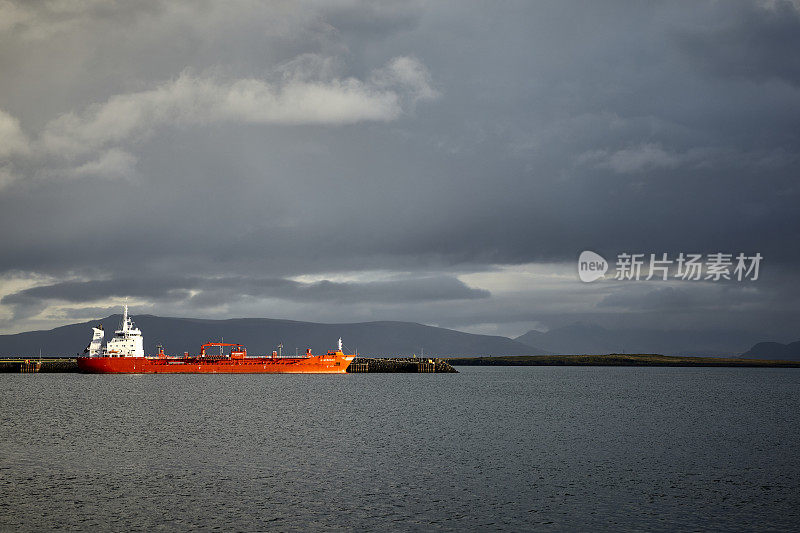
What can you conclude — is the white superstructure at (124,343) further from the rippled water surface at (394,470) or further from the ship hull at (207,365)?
the rippled water surface at (394,470)

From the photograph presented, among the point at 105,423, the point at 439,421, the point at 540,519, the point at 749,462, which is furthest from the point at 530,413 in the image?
the point at 540,519

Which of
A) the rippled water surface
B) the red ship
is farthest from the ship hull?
the rippled water surface

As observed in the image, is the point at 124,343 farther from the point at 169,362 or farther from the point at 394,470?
the point at 394,470

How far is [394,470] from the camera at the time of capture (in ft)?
148

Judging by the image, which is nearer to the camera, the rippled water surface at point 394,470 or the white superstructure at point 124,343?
the rippled water surface at point 394,470

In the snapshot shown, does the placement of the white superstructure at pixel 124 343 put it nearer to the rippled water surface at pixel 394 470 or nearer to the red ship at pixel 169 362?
the red ship at pixel 169 362

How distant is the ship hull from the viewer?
184625 mm

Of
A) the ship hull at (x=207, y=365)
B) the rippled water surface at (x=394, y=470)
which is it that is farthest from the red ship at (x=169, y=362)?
the rippled water surface at (x=394, y=470)

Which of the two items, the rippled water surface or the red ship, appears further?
the red ship

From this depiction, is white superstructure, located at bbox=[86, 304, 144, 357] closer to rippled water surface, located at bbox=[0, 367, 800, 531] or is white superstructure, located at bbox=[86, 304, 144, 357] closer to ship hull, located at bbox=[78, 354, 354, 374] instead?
ship hull, located at bbox=[78, 354, 354, 374]

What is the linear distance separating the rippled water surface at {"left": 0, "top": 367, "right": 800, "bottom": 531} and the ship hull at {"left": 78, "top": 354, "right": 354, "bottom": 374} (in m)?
103

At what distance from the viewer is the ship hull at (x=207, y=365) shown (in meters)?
185

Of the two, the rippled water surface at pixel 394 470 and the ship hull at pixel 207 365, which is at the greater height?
the ship hull at pixel 207 365

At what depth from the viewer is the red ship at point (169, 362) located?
7239 inches
